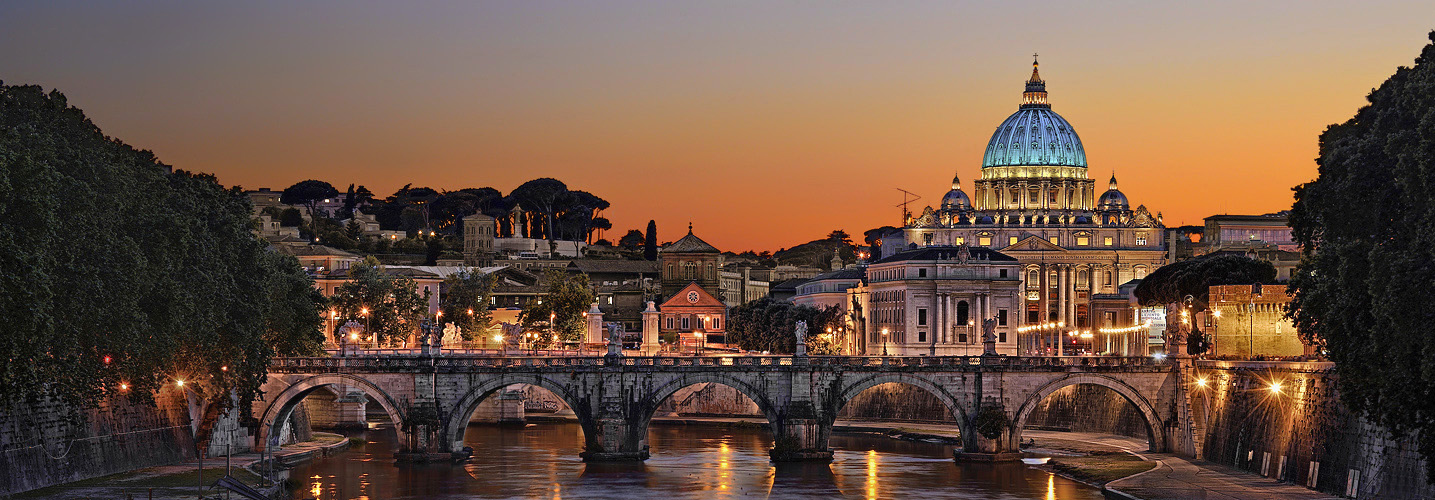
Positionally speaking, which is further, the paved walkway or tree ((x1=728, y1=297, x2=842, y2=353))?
tree ((x1=728, y1=297, x2=842, y2=353))

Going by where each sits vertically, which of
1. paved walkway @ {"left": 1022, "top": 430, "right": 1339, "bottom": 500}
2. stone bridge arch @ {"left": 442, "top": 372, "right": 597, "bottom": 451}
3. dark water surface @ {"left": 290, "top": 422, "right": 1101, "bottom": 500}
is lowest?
dark water surface @ {"left": 290, "top": 422, "right": 1101, "bottom": 500}

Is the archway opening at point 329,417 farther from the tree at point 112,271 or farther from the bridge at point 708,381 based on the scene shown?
the tree at point 112,271

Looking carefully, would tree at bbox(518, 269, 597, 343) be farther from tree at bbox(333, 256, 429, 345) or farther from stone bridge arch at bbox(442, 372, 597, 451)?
stone bridge arch at bbox(442, 372, 597, 451)

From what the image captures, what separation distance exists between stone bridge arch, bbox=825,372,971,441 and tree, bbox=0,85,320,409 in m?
27.9

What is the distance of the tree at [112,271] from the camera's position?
59562 mm

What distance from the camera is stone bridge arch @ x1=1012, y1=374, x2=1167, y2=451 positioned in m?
98.9

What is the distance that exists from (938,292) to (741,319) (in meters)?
22.0

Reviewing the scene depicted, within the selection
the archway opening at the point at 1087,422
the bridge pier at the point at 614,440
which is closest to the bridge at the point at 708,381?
the bridge pier at the point at 614,440

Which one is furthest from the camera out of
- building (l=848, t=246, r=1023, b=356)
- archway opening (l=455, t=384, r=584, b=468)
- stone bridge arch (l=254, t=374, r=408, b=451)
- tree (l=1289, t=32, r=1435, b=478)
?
building (l=848, t=246, r=1023, b=356)

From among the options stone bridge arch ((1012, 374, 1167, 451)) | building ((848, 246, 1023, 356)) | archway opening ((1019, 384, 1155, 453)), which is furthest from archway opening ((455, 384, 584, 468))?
building ((848, 246, 1023, 356))

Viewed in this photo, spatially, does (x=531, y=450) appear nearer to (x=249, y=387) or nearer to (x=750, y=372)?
(x=750, y=372)

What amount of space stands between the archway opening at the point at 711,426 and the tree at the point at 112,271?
22.2 metres

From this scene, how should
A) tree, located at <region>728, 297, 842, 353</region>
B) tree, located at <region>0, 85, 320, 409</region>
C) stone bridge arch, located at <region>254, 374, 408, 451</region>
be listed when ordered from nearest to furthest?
tree, located at <region>0, 85, 320, 409</region> → stone bridge arch, located at <region>254, 374, 408, 451</region> → tree, located at <region>728, 297, 842, 353</region>

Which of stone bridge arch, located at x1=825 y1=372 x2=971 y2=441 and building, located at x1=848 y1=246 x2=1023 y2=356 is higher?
building, located at x1=848 y1=246 x2=1023 y2=356
